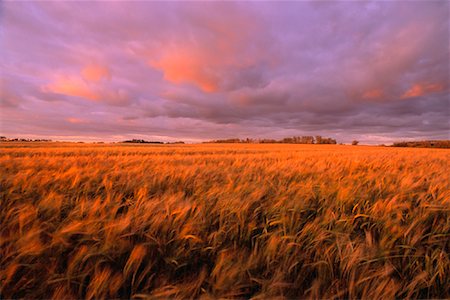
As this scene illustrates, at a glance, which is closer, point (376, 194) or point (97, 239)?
point (97, 239)

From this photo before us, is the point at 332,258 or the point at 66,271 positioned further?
the point at 332,258

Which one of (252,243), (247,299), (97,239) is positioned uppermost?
(97,239)

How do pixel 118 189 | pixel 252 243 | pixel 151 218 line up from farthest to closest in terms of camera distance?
pixel 118 189 < pixel 151 218 < pixel 252 243

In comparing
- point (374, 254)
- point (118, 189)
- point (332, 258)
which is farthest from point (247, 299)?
point (118, 189)

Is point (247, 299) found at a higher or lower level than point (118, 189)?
lower

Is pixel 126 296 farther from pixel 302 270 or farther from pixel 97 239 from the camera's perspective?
pixel 302 270

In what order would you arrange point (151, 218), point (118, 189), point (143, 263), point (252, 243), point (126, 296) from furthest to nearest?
point (118, 189)
point (151, 218)
point (252, 243)
point (143, 263)
point (126, 296)

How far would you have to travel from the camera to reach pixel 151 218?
1.60 metres

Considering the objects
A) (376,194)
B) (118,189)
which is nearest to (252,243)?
(118,189)

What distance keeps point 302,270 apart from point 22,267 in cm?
168

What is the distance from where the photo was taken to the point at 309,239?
4.79 ft

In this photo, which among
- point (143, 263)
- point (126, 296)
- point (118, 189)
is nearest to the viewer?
point (126, 296)

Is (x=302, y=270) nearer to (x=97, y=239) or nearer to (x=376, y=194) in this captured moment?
(x=97, y=239)

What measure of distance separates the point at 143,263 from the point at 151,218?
1.37ft
